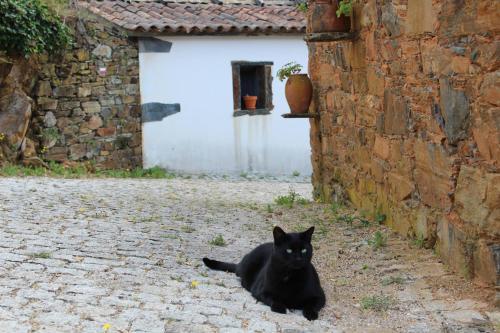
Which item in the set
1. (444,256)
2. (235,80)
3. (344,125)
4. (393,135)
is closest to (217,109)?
(235,80)

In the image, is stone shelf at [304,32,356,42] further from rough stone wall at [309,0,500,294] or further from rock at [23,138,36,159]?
rock at [23,138,36,159]

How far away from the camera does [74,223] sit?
257 inches

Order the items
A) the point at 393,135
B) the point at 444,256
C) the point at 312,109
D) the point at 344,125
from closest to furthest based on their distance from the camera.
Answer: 1. the point at 444,256
2. the point at 393,135
3. the point at 344,125
4. the point at 312,109

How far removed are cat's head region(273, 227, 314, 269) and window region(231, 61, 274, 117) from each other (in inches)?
402

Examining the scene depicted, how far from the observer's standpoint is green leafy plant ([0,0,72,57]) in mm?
10914

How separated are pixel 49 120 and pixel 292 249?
9141 mm

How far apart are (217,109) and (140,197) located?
5.41 metres

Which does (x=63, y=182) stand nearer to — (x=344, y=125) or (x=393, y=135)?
(x=344, y=125)

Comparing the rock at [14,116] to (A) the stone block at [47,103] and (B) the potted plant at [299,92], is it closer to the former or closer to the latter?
(A) the stone block at [47,103]

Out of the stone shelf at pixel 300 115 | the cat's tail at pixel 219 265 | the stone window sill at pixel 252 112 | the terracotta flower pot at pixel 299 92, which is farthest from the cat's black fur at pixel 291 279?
the stone window sill at pixel 252 112

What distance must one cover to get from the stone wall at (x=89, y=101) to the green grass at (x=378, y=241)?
7.85 m

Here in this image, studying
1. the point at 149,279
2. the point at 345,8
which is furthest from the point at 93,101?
the point at 149,279

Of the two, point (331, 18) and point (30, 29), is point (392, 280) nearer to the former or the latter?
point (331, 18)

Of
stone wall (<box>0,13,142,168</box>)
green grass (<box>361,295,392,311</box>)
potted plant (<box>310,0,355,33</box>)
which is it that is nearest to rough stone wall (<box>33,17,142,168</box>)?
stone wall (<box>0,13,142,168</box>)
